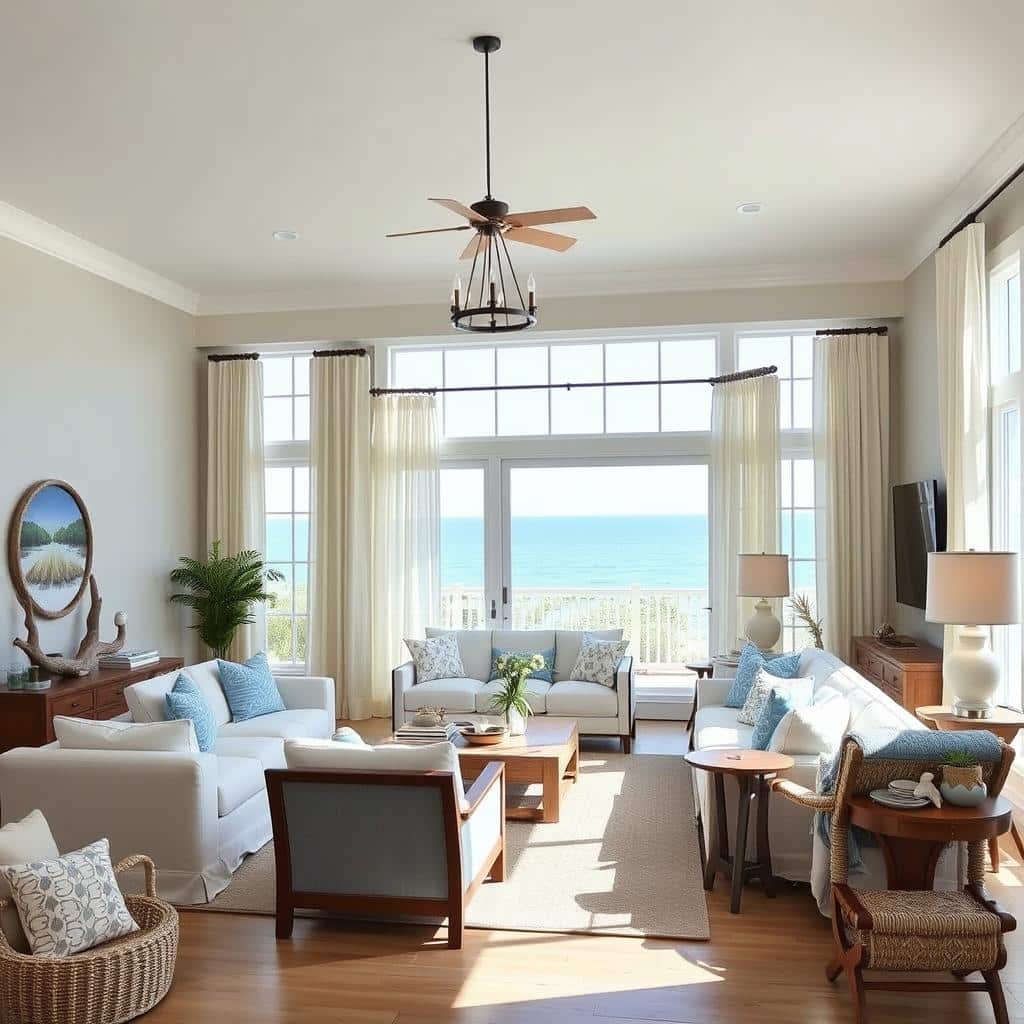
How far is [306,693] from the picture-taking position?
657 centimetres

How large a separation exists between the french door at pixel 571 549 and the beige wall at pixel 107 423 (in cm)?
233

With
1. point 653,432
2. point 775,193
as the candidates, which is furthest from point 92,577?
point 775,193

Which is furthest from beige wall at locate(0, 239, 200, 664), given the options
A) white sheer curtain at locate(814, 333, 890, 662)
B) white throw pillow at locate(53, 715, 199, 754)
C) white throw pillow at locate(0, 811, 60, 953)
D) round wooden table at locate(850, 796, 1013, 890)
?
white sheer curtain at locate(814, 333, 890, 662)

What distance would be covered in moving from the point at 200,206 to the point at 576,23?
310 cm

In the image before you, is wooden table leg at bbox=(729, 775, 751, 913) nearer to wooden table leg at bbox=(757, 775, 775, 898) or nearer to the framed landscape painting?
wooden table leg at bbox=(757, 775, 775, 898)

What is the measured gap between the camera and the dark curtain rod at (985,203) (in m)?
5.23

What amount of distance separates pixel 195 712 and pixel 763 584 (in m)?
3.90

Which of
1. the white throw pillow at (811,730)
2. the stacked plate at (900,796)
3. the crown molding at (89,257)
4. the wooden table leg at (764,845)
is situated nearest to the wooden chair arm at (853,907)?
the stacked plate at (900,796)

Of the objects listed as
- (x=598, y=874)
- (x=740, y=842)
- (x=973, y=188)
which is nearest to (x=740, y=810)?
(x=740, y=842)

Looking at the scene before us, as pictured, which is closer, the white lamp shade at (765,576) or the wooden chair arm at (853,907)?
the wooden chair arm at (853,907)

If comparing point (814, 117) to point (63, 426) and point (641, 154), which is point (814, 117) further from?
point (63, 426)

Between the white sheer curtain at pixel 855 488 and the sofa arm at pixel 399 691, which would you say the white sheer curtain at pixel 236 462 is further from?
the white sheer curtain at pixel 855 488

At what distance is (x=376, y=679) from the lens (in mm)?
8461

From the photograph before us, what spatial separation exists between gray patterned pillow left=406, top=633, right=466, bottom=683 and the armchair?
3553 mm
